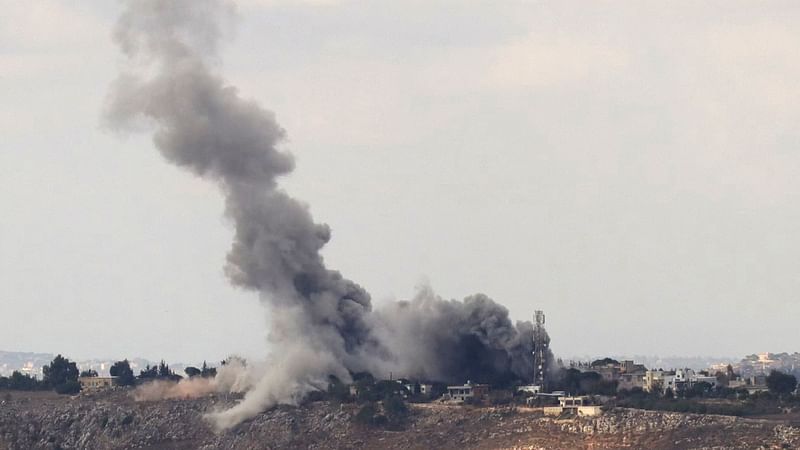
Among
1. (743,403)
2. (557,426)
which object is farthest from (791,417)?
(557,426)

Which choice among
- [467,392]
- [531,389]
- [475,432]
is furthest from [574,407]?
[467,392]

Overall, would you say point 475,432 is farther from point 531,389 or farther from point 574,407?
point 531,389

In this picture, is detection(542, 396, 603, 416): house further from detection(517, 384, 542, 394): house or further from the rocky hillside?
detection(517, 384, 542, 394): house

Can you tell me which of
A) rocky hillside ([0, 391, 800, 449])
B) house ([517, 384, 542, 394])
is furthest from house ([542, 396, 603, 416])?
house ([517, 384, 542, 394])

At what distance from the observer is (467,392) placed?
648 feet

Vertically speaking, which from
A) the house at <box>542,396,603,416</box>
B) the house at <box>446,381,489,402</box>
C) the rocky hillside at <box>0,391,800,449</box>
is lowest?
the rocky hillside at <box>0,391,800,449</box>

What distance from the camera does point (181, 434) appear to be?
197m

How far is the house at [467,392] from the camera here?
194 meters

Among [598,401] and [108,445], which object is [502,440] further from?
[108,445]

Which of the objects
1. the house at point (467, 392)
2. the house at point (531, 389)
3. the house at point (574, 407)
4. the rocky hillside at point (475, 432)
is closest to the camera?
the rocky hillside at point (475, 432)

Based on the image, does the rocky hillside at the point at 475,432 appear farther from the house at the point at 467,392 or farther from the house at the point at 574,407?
the house at the point at 467,392

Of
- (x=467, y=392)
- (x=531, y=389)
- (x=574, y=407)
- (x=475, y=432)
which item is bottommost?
(x=475, y=432)

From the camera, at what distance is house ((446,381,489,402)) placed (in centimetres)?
19438

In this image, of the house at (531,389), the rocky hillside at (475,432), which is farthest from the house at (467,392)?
the rocky hillside at (475,432)
